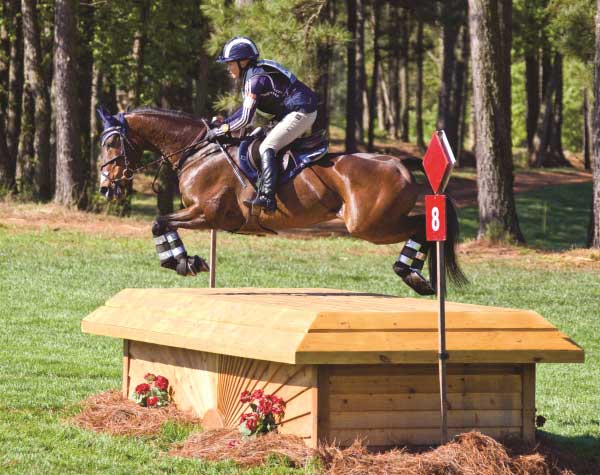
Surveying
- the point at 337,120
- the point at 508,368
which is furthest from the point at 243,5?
the point at 337,120

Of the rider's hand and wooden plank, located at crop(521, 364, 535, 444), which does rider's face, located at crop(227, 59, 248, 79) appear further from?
wooden plank, located at crop(521, 364, 535, 444)

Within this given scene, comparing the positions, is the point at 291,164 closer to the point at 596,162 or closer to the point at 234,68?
the point at 234,68

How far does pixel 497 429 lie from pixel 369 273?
448 inches

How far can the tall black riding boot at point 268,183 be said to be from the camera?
8758 mm

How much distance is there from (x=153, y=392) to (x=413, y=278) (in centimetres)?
237

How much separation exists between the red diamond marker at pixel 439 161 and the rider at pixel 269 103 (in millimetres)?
1714

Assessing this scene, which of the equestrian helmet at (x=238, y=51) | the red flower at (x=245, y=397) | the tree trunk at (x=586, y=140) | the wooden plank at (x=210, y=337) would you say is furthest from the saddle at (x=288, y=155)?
the tree trunk at (x=586, y=140)

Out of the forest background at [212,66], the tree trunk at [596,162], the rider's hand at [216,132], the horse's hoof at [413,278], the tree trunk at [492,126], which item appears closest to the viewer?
the horse's hoof at [413,278]

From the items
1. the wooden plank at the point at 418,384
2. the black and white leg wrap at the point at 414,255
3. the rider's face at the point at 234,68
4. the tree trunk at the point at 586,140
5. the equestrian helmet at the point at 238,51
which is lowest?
the wooden plank at the point at 418,384

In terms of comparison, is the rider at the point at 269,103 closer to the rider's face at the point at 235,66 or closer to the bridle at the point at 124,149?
the rider's face at the point at 235,66

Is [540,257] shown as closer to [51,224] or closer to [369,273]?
[369,273]

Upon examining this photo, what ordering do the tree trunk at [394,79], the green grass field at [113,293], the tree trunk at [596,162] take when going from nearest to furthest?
the green grass field at [113,293] < the tree trunk at [596,162] < the tree trunk at [394,79]

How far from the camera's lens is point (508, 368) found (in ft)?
26.2

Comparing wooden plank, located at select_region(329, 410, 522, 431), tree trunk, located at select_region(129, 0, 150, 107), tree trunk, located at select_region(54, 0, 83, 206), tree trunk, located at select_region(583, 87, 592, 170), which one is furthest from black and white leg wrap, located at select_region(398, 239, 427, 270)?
tree trunk, located at select_region(583, 87, 592, 170)
